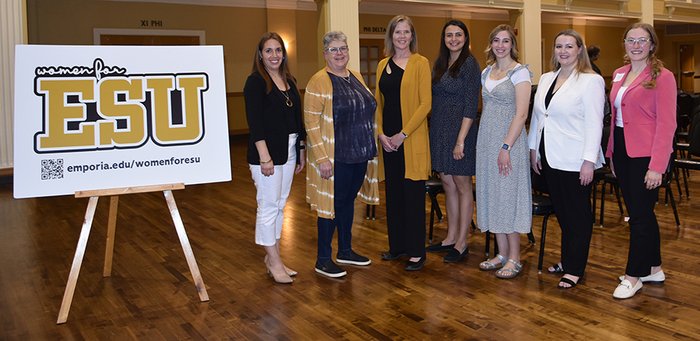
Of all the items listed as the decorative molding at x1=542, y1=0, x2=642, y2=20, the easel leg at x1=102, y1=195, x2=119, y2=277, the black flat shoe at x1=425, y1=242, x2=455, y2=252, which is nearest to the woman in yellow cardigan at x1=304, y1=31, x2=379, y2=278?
the black flat shoe at x1=425, y1=242, x2=455, y2=252

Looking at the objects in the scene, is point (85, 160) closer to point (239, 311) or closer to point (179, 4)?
point (239, 311)

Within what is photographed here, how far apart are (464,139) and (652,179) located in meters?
1.15

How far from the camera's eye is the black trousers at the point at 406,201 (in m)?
4.10

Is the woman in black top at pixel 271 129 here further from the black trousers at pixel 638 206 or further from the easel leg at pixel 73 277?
the black trousers at pixel 638 206

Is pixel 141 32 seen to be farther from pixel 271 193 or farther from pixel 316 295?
pixel 316 295

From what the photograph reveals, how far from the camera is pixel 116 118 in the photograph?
3453 millimetres

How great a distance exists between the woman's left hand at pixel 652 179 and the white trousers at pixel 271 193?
1.97 m

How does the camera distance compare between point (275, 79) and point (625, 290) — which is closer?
point (625, 290)

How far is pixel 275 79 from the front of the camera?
382cm

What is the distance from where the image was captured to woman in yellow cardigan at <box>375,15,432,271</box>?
3965 millimetres

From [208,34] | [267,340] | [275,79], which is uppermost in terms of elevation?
[208,34]

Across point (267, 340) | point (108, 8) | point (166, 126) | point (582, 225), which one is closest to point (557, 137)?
point (582, 225)

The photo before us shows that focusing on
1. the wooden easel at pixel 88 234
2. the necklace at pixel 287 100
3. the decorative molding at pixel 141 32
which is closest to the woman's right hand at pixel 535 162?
the necklace at pixel 287 100

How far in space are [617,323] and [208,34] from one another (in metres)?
11.8
